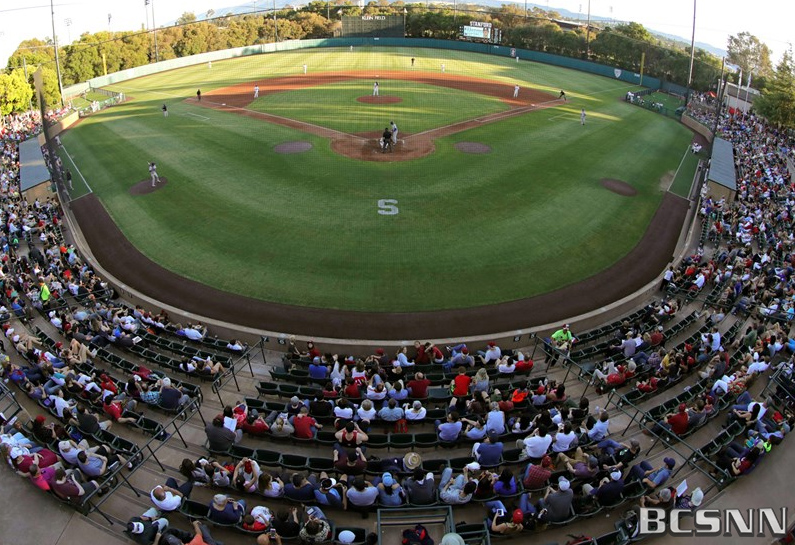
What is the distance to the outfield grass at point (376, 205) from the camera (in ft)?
71.6

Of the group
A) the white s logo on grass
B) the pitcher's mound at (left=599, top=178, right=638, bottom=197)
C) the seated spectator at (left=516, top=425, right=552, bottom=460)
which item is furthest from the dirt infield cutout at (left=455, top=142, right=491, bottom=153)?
the seated spectator at (left=516, top=425, right=552, bottom=460)

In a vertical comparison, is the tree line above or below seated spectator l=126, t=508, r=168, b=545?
above

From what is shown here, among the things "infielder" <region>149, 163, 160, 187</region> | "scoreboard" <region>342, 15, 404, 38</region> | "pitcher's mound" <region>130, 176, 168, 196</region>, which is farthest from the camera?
"scoreboard" <region>342, 15, 404, 38</region>

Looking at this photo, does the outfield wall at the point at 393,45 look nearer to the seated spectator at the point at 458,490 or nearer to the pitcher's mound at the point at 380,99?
the pitcher's mound at the point at 380,99

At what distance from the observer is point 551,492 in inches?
415

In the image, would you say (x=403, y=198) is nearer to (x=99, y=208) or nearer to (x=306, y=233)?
(x=306, y=233)

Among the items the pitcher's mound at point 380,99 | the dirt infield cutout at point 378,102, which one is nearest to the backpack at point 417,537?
the dirt infield cutout at point 378,102

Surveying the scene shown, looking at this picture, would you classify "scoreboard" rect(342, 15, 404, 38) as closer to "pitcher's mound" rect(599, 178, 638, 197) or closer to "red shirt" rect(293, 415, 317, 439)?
"pitcher's mound" rect(599, 178, 638, 197)

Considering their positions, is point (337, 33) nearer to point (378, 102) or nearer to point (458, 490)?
point (378, 102)

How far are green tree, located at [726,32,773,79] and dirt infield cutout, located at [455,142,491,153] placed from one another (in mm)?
90878

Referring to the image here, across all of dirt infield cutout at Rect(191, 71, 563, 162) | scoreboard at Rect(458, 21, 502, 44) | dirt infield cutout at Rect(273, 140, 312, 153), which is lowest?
dirt infield cutout at Rect(273, 140, 312, 153)

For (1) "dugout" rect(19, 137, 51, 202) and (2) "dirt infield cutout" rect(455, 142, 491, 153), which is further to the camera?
(2) "dirt infield cutout" rect(455, 142, 491, 153)

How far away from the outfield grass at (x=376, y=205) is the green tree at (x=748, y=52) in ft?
256

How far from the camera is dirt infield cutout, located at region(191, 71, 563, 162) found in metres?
35.3
